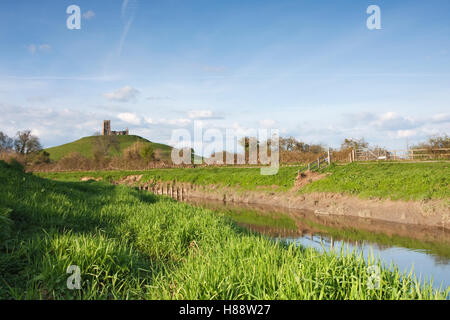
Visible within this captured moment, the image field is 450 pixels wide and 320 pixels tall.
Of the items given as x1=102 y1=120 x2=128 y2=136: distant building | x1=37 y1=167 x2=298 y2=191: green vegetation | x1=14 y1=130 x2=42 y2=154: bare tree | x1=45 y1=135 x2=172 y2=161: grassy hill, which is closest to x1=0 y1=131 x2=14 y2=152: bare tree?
x1=14 y1=130 x2=42 y2=154: bare tree

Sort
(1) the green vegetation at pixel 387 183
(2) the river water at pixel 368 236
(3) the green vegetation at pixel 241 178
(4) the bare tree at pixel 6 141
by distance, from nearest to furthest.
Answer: (2) the river water at pixel 368 236, (1) the green vegetation at pixel 387 183, (3) the green vegetation at pixel 241 178, (4) the bare tree at pixel 6 141

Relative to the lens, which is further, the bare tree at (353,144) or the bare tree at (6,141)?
the bare tree at (6,141)

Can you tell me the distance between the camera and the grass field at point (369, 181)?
62.7ft

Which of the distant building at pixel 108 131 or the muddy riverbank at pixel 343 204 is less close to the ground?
the distant building at pixel 108 131

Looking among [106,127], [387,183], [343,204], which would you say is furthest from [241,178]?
[106,127]

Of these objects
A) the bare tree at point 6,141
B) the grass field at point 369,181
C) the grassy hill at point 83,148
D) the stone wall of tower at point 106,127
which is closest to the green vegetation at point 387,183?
the grass field at point 369,181

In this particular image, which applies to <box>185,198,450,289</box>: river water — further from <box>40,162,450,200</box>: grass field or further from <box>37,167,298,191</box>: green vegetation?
<box>37,167,298,191</box>: green vegetation

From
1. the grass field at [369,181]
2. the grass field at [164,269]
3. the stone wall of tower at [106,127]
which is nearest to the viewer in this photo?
the grass field at [164,269]

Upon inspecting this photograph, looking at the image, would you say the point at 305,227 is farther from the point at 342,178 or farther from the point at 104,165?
the point at 104,165

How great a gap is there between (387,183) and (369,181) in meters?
1.46

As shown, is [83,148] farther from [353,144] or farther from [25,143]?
[353,144]

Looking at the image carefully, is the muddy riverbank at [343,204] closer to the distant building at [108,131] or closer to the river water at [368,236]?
the river water at [368,236]

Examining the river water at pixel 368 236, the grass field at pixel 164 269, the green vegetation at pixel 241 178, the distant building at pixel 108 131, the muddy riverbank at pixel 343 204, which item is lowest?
the river water at pixel 368 236
